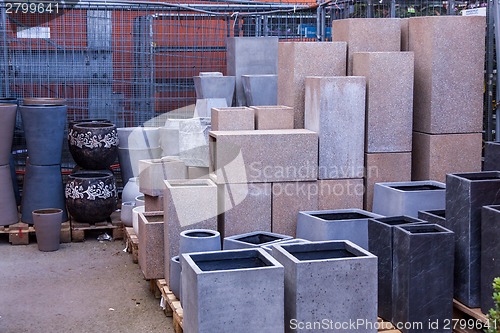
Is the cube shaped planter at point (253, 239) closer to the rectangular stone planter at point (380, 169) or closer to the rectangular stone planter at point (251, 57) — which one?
the rectangular stone planter at point (380, 169)

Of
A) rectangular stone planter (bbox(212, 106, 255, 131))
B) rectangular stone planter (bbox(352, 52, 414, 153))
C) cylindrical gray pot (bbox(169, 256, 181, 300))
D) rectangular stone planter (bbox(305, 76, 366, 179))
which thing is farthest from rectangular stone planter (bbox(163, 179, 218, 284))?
rectangular stone planter (bbox(352, 52, 414, 153))

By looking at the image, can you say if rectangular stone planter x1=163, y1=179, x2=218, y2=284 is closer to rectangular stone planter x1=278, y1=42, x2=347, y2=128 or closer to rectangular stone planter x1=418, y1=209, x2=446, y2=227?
rectangular stone planter x1=278, y1=42, x2=347, y2=128

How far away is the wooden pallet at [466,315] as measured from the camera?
4.23 m

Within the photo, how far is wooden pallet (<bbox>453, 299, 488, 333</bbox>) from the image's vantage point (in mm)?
4234

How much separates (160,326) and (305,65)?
2314mm

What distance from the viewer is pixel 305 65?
5.83 meters

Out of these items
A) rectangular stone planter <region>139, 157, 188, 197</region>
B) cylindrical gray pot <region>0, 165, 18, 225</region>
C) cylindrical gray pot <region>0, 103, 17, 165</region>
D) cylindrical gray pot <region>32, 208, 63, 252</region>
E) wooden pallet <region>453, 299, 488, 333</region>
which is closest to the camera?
wooden pallet <region>453, 299, 488, 333</region>

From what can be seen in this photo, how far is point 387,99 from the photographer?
5.67 metres

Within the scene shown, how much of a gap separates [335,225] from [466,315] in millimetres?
1069

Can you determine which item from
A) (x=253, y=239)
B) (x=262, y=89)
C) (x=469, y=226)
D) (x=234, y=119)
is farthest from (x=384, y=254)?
(x=262, y=89)

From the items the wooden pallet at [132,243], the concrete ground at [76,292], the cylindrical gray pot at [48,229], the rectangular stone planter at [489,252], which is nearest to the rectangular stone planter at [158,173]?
the wooden pallet at [132,243]

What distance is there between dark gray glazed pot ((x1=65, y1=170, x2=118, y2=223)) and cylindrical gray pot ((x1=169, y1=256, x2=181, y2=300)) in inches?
94.4

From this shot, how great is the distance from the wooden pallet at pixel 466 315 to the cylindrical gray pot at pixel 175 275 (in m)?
1.85

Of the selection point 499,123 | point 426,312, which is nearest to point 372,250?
point 426,312
